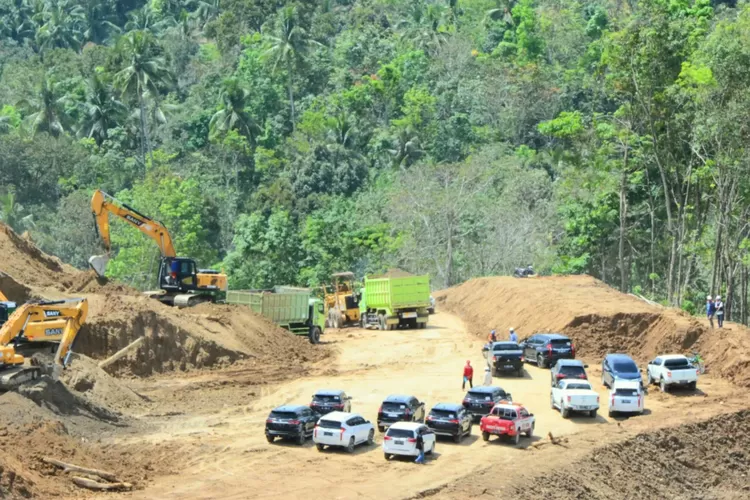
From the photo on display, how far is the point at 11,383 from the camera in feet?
117

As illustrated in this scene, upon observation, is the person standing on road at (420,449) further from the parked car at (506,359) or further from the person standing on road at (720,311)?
the person standing on road at (720,311)

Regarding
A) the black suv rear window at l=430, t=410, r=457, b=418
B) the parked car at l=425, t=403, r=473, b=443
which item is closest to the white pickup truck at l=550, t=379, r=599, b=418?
the parked car at l=425, t=403, r=473, b=443

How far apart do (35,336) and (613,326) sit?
27.5 meters

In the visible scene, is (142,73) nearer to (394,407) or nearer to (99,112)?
(99,112)

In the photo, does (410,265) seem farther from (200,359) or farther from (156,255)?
(200,359)

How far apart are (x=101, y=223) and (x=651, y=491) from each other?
29.4m

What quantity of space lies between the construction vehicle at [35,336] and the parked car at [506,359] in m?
18.0

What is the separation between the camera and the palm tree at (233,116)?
118375mm

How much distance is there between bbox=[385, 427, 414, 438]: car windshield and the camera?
113ft

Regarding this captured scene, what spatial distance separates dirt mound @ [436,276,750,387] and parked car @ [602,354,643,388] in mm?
5101

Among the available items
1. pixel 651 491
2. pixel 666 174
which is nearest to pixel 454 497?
pixel 651 491

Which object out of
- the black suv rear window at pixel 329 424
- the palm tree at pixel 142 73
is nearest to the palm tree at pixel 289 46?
the palm tree at pixel 142 73

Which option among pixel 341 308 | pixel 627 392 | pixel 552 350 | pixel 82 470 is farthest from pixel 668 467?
pixel 341 308

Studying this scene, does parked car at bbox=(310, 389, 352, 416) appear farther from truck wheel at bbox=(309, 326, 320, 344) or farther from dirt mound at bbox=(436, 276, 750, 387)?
truck wheel at bbox=(309, 326, 320, 344)
